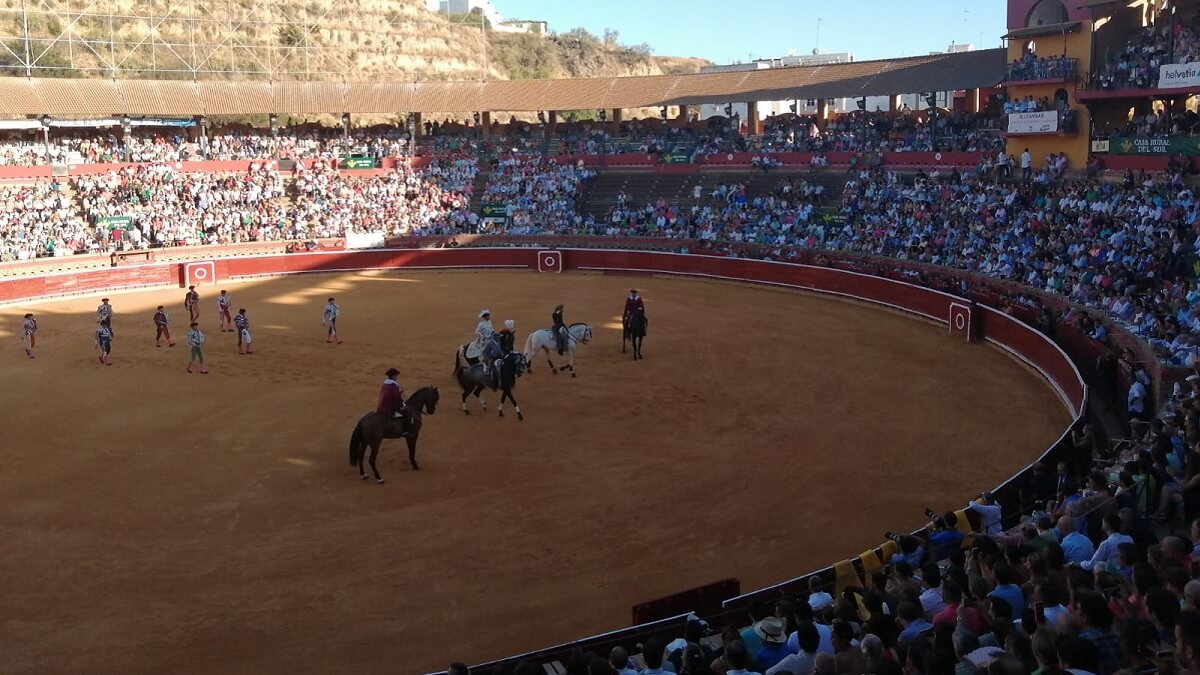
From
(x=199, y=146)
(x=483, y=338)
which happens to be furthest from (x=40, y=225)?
(x=483, y=338)

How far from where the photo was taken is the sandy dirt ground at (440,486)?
10508mm

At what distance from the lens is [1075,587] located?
245 inches

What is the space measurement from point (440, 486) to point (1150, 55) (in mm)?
25982

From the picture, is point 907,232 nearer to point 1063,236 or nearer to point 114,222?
point 1063,236

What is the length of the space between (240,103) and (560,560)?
42.4 meters

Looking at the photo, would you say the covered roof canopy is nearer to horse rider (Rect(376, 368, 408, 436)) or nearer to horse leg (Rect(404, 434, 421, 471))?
horse leg (Rect(404, 434, 421, 471))

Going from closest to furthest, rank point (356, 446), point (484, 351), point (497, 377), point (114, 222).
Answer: point (356, 446) → point (497, 377) → point (484, 351) → point (114, 222)

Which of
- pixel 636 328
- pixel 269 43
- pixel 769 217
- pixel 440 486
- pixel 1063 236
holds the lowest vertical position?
pixel 440 486

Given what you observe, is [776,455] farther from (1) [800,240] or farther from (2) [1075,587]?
(1) [800,240]

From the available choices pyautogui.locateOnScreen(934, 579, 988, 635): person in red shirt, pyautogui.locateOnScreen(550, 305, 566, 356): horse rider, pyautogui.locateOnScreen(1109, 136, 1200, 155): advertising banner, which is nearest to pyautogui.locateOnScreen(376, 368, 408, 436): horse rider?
pyautogui.locateOnScreen(550, 305, 566, 356): horse rider

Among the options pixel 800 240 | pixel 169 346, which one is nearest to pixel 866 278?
pixel 800 240

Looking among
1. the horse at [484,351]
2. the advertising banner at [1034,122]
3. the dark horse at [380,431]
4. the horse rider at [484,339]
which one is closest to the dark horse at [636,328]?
the horse rider at [484,339]

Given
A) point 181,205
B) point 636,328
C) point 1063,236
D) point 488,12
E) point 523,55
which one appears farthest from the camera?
point 488,12

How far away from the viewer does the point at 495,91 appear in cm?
5119
